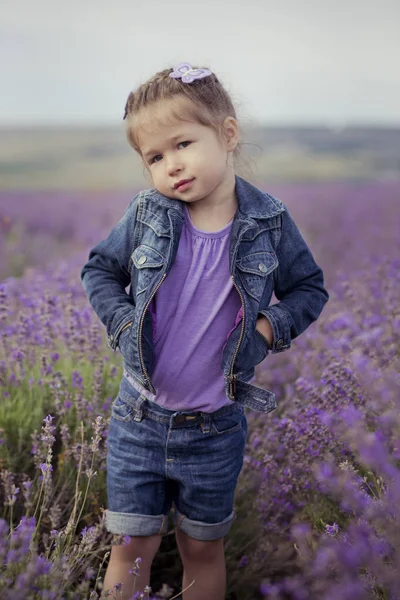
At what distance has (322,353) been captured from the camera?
295 cm

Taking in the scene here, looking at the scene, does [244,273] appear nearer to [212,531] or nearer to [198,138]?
[198,138]

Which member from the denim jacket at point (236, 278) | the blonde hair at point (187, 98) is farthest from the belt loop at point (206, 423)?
the blonde hair at point (187, 98)

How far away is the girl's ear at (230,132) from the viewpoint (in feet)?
5.98

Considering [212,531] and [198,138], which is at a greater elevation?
[198,138]

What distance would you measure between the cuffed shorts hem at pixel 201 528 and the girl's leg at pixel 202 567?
40 mm

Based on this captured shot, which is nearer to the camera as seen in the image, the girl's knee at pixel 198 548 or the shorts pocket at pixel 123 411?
the shorts pocket at pixel 123 411

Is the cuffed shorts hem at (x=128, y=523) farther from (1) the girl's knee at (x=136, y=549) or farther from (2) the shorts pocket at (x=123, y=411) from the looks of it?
(2) the shorts pocket at (x=123, y=411)

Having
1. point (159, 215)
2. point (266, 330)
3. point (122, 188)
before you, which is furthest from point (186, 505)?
point (122, 188)

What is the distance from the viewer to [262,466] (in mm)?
2355

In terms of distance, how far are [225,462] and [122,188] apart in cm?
788

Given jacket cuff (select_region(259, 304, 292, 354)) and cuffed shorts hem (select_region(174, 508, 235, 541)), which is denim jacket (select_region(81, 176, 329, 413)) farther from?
cuffed shorts hem (select_region(174, 508, 235, 541))

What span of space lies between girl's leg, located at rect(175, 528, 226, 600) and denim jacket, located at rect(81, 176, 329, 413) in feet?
1.63

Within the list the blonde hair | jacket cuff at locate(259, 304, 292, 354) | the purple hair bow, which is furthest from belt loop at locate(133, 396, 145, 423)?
the purple hair bow

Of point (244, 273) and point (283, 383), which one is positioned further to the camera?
point (283, 383)
